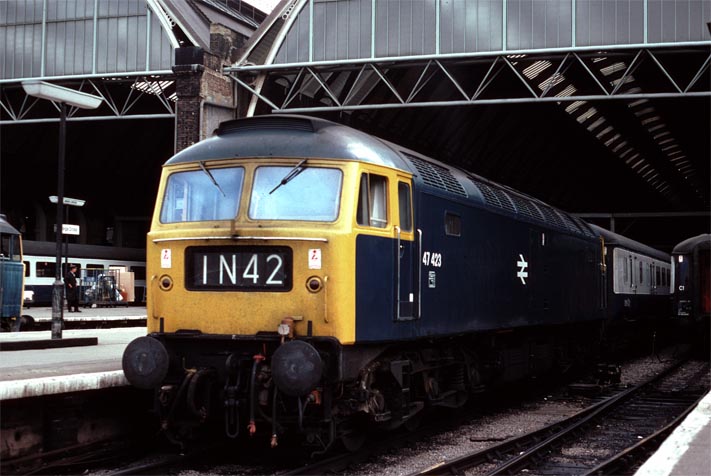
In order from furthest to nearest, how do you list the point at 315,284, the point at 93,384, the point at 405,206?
1. the point at 405,206
2. the point at 93,384
3. the point at 315,284

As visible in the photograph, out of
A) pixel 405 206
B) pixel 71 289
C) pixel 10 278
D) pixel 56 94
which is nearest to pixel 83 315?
pixel 71 289

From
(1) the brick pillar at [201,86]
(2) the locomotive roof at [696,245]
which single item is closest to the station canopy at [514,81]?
(1) the brick pillar at [201,86]

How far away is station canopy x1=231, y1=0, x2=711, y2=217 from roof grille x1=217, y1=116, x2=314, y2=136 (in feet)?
26.2

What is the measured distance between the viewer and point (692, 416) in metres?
9.41

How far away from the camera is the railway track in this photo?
356 inches

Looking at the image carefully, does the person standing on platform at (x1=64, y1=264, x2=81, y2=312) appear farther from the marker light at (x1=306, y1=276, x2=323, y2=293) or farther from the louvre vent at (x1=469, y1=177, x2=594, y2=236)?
the marker light at (x1=306, y1=276, x2=323, y2=293)

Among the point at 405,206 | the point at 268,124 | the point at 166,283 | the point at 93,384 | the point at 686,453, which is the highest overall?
the point at 268,124

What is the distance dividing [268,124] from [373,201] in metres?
1.49

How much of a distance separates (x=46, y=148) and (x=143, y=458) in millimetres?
39813

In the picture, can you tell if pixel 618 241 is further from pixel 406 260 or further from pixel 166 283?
pixel 166 283

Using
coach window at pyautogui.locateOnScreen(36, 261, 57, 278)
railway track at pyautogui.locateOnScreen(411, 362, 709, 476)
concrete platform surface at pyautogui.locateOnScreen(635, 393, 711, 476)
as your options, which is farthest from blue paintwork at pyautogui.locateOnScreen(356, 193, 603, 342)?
coach window at pyautogui.locateOnScreen(36, 261, 57, 278)

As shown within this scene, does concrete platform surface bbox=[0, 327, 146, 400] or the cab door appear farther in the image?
the cab door

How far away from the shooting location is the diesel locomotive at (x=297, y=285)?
834cm

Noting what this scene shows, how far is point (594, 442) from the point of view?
10906 millimetres
